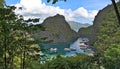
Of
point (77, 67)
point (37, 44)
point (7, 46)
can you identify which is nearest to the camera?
point (7, 46)

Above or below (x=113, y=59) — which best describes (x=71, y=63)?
above

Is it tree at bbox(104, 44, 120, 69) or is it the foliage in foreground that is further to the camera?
tree at bbox(104, 44, 120, 69)

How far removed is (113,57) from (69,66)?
22.1 feet

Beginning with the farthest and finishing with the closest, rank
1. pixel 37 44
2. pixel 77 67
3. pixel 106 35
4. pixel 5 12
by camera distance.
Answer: pixel 106 35 < pixel 77 67 < pixel 37 44 < pixel 5 12

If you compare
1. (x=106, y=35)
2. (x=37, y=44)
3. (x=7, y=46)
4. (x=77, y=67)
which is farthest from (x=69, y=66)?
(x=106, y=35)

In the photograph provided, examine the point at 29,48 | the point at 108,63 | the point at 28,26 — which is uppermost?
the point at 28,26

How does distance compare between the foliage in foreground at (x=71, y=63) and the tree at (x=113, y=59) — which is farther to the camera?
the tree at (x=113, y=59)

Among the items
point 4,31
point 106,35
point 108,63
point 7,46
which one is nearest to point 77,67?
point 108,63

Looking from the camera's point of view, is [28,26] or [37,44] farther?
[37,44]

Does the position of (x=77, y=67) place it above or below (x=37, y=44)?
below

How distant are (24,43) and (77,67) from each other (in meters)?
6.71

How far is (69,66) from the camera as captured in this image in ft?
90.0

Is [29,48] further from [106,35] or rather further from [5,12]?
[106,35]

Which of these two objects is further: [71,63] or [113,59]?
[113,59]
